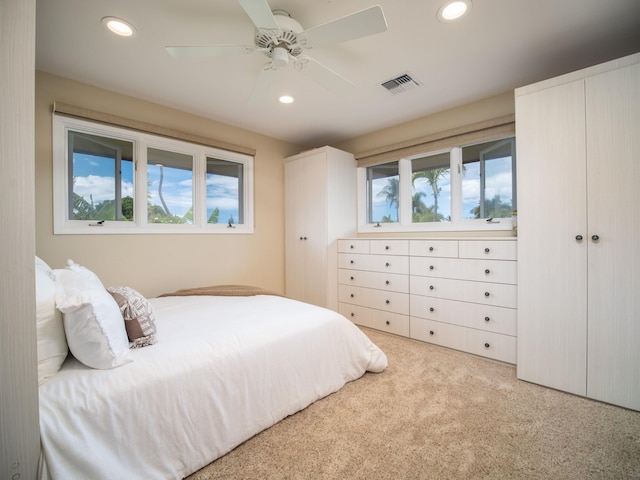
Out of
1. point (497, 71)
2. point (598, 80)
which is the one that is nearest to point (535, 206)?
point (598, 80)

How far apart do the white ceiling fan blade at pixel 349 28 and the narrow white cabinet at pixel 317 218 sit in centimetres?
193

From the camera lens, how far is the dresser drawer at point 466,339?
2.34 metres

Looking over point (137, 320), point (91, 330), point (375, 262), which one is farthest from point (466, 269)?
point (91, 330)

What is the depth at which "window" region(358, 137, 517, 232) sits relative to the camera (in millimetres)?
2793

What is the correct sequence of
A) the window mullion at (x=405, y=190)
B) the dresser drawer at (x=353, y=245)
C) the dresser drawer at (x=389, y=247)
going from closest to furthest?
the dresser drawer at (x=389, y=247) < the dresser drawer at (x=353, y=245) < the window mullion at (x=405, y=190)

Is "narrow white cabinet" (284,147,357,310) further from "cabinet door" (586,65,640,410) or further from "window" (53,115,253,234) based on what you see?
"cabinet door" (586,65,640,410)

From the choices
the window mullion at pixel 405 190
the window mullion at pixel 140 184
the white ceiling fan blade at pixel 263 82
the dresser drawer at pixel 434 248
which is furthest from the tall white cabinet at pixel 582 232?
the window mullion at pixel 140 184

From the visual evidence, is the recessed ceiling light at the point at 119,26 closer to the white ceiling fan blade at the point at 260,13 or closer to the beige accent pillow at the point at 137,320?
the white ceiling fan blade at the point at 260,13

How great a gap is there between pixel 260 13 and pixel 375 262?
2.44 metres

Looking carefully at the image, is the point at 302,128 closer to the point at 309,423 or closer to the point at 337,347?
the point at 337,347

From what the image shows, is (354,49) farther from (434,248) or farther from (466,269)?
(466,269)

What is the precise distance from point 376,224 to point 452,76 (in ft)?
6.01

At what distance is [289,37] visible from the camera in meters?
1.65

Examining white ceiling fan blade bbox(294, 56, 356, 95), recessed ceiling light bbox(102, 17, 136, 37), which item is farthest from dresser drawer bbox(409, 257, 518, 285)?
recessed ceiling light bbox(102, 17, 136, 37)
